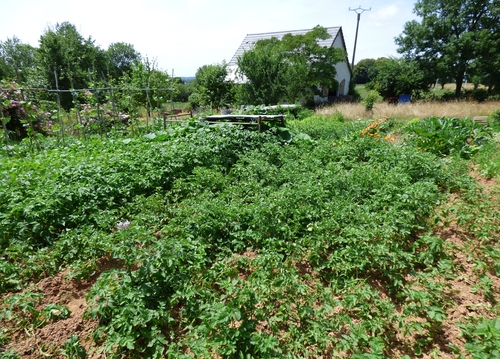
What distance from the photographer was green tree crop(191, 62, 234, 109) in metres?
16.3

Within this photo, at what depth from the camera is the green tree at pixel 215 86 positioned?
1628cm

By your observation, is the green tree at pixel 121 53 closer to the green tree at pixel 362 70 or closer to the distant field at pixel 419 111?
the green tree at pixel 362 70

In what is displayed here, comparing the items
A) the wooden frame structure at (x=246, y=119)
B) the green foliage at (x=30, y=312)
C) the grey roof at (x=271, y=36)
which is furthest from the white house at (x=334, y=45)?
the green foliage at (x=30, y=312)

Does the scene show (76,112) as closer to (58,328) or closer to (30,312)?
(30,312)

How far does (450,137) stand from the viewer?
6547 mm

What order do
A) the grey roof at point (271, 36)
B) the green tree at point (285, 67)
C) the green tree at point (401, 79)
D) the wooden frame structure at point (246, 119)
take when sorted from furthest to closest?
the grey roof at point (271, 36)
the green tree at point (401, 79)
the green tree at point (285, 67)
the wooden frame structure at point (246, 119)

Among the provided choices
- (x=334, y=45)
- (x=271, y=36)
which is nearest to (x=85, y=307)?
(x=271, y=36)

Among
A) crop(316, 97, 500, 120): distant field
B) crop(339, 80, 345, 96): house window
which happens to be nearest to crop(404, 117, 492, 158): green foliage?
crop(316, 97, 500, 120): distant field

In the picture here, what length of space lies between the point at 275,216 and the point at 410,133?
6.34 meters

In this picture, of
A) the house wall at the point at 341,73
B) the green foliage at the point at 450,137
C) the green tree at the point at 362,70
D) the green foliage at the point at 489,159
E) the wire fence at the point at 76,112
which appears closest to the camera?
the green foliage at the point at 489,159

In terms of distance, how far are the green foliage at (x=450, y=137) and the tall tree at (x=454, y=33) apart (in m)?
17.0

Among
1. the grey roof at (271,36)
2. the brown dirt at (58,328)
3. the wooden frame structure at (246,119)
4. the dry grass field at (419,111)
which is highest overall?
the grey roof at (271,36)

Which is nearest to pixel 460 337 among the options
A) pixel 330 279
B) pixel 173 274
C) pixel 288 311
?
pixel 330 279

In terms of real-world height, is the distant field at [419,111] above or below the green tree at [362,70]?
below
